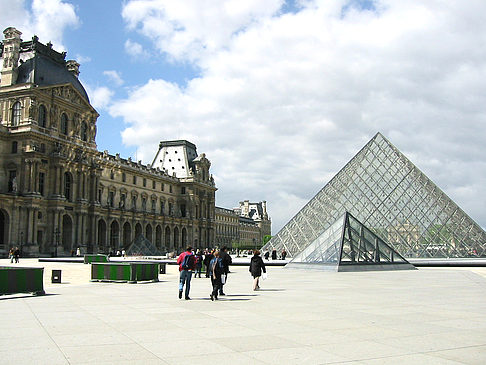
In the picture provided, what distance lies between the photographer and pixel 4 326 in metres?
8.28

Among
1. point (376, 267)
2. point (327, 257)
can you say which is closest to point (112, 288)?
point (327, 257)

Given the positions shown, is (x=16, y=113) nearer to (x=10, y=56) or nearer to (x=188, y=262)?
(x=10, y=56)

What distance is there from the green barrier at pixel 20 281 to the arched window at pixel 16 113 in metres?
43.8

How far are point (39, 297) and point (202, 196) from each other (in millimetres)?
79397

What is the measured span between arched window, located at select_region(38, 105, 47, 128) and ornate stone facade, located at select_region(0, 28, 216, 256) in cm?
11

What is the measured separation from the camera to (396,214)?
39.3m

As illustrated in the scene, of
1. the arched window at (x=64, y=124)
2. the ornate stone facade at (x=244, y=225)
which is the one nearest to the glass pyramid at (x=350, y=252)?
the arched window at (x=64, y=124)

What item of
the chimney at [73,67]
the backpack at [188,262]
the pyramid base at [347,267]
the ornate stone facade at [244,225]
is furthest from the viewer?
the ornate stone facade at [244,225]

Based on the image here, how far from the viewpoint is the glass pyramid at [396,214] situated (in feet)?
129

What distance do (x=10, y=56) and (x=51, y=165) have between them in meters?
12.7

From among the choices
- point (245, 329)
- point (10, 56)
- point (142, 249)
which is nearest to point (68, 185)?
point (142, 249)

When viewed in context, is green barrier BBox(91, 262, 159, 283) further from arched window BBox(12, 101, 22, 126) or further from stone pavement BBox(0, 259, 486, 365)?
arched window BBox(12, 101, 22, 126)

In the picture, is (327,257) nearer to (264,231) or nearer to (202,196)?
(202,196)

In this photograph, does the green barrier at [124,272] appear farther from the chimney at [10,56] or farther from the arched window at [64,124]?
the chimney at [10,56]
